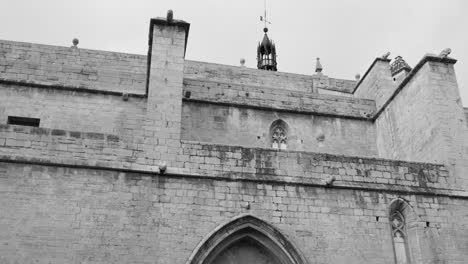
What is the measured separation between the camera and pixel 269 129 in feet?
52.4

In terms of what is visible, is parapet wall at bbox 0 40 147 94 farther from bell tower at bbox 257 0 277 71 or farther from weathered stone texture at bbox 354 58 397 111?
bell tower at bbox 257 0 277 71

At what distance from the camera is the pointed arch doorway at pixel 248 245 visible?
420 inches

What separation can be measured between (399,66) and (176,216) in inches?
617

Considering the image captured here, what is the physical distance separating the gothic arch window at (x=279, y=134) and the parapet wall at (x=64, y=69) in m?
3.87

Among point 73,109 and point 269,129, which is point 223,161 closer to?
point 269,129

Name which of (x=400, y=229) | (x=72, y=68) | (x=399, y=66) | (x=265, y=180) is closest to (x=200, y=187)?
(x=265, y=180)

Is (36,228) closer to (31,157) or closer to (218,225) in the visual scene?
(31,157)

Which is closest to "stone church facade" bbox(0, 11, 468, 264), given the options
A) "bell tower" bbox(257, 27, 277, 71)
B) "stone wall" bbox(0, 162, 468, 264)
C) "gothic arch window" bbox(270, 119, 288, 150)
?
"stone wall" bbox(0, 162, 468, 264)

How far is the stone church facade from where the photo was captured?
1026cm

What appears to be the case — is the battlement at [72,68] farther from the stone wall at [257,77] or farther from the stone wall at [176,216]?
the stone wall at [176,216]

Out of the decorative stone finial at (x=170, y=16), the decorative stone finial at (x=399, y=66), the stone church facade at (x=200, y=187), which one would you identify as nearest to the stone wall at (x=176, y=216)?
the stone church facade at (x=200, y=187)

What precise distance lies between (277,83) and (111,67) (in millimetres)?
6170

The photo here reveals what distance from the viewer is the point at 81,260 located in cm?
992

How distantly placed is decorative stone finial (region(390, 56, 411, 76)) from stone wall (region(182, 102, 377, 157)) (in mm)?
7236
